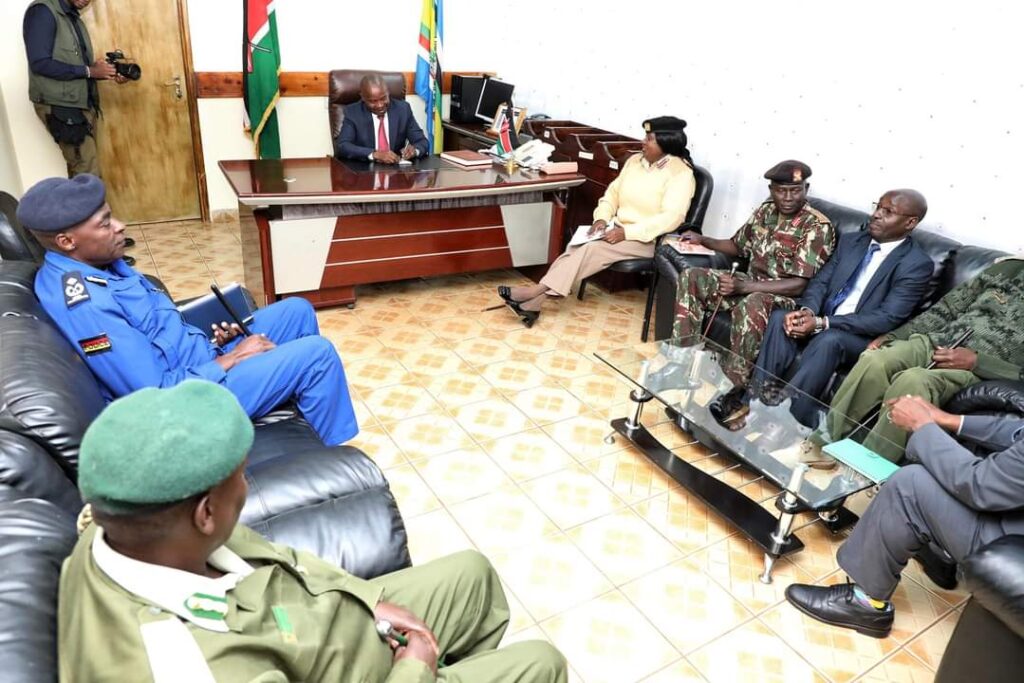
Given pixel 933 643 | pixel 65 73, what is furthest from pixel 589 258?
pixel 65 73

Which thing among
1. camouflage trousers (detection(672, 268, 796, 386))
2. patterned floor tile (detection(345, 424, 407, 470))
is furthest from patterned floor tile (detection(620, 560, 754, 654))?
patterned floor tile (detection(345, 424, 407, 470))

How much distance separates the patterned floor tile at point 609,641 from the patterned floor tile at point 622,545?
12 cm

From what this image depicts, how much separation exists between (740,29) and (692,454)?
225 centimetres

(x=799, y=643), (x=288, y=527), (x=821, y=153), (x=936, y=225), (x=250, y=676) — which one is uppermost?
(x=821, y=153)

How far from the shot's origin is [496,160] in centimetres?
402

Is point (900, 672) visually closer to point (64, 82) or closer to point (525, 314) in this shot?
point (525, 314)

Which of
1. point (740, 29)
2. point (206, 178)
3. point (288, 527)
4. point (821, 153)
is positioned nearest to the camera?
point (288, 527)

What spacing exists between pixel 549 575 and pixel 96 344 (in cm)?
141

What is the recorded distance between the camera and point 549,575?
2.00 m

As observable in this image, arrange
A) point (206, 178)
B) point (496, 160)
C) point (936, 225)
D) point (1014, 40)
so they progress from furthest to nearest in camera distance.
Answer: point (206, 178), point (496, 160), point (936, 225), point (1014, 40)

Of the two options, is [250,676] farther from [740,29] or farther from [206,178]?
[206,178]

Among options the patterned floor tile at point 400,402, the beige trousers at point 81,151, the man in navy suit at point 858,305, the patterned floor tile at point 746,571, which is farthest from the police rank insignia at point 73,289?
the beige trousers at point 81,151

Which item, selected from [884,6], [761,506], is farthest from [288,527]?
[884,6]

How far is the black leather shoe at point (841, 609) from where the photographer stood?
1858 millimetres
